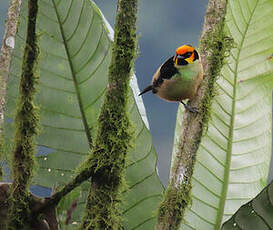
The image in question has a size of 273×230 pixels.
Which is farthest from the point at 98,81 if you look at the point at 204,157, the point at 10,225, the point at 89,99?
the point at 10,225

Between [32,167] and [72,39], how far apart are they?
51 cm

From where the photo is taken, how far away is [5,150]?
1491 millimetres

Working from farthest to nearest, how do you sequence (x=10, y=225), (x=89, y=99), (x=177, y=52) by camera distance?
(x=89, y=99) < (x=177, y=52) < (x=10, y=225)

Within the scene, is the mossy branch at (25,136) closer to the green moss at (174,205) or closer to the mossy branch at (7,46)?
the mossy branch at (7,46)

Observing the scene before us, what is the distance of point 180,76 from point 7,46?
0.51 metres

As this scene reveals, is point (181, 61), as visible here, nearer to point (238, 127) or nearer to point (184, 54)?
point (184, 54)

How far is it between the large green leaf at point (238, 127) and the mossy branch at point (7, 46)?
0.53 metres

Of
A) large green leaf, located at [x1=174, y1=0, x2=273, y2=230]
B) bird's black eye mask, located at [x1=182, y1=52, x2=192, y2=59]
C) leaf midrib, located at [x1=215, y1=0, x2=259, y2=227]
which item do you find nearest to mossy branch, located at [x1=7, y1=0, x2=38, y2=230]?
bird's black eye mask, located at [x1=182, y1=52, x2=192, y2=59]

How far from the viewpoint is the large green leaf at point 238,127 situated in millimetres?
1613

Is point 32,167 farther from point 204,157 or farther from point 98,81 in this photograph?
point 204,157

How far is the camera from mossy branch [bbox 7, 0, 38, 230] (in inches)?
44.9

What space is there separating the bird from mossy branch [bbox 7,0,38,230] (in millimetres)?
370

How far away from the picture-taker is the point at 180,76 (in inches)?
54.4

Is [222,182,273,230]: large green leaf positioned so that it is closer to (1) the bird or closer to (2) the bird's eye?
(1) the bird
